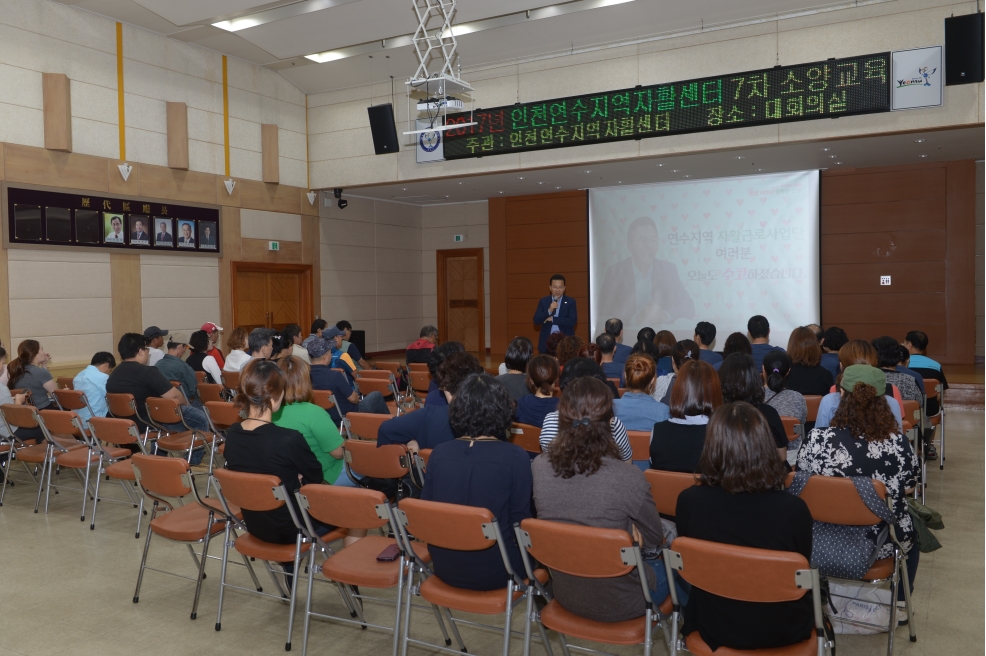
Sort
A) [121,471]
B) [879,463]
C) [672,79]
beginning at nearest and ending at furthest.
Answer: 1. [879,463]
2. [121,471]
3. [672,79]

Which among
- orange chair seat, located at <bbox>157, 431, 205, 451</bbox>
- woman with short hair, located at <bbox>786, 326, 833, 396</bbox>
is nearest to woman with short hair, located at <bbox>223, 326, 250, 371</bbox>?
orange chair seat, located at <bbox>157, 431, 205, 451</bbox>

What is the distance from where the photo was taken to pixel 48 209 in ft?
29.7

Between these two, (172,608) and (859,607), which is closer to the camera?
(859,607)

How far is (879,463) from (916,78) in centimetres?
694

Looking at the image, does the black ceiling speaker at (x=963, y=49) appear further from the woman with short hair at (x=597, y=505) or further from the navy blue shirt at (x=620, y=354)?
the woman with short hair at (x=597, y=505)

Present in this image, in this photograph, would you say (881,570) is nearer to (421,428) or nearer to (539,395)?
(539,395)

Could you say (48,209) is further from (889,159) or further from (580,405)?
(889,159)

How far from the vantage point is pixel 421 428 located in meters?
3.60

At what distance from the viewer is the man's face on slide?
12.6m

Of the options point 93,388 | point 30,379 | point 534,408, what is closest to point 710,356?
point 534,408

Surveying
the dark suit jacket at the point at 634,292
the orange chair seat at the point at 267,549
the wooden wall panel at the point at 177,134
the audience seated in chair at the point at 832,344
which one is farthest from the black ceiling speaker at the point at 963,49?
the wooden wall panel at the point at 177,134

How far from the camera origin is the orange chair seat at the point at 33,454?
5320mm

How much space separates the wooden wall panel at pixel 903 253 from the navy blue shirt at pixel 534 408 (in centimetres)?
920

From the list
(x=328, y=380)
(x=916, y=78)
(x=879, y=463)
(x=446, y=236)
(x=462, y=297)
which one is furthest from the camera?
(x=462, y=297)
